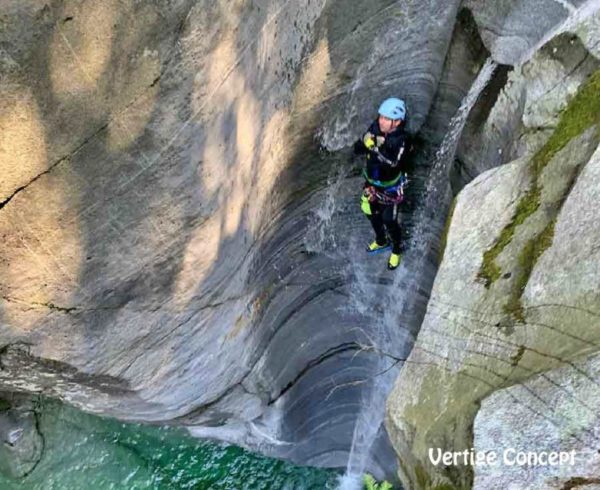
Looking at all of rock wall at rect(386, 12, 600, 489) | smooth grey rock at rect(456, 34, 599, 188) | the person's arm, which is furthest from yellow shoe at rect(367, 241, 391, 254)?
rock wall at rect(386, 12, 600, 489)

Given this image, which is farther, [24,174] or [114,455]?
[114,455]

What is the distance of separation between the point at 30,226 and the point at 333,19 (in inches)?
111

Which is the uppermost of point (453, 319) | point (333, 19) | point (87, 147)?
point (333, 19)

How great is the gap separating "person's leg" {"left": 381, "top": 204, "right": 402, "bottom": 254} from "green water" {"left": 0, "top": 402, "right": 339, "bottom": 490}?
286 cm

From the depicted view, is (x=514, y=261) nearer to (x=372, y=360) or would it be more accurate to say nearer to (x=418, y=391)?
(x=418, y=391)

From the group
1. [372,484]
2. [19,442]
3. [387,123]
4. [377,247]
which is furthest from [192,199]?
[372,484]

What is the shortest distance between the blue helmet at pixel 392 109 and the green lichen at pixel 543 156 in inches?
70.7

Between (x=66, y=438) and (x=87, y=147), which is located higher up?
(x=87, y=147)

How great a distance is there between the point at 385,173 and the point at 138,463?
367cm

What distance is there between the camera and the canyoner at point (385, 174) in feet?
17.4

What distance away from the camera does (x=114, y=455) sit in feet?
20.3

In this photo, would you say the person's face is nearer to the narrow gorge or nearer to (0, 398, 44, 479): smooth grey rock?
the narrow gorge

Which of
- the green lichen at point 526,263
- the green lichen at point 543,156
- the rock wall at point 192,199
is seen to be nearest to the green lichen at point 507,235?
the green lichen at point 543,156

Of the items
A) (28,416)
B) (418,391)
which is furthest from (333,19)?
(28,416)
